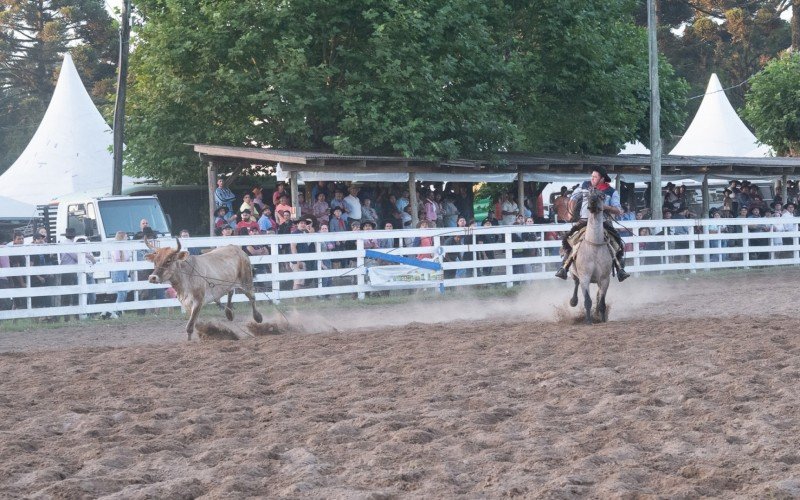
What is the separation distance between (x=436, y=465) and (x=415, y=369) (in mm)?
3677

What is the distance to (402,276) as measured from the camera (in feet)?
67.5

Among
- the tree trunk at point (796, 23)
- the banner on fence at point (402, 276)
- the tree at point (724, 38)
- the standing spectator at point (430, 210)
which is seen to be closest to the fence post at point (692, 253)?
the standing spectator at point (430, 210)

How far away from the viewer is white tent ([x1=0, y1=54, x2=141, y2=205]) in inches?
1371

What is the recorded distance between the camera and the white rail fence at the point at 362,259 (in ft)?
56.1

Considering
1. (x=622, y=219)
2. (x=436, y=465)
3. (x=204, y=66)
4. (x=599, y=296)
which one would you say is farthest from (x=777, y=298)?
(x=204, y=66)

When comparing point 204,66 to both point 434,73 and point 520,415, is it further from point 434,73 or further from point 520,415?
point 520,415

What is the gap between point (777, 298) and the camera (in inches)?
713

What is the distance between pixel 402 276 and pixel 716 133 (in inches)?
1149

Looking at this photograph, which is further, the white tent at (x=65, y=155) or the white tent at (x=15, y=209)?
the white tent at (x=65, y=155)

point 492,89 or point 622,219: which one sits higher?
point 492,89

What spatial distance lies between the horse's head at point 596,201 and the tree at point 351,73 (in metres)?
10.7

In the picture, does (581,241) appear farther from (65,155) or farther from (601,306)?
(65,155)

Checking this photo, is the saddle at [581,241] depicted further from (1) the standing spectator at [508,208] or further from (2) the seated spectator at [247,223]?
(1) the standing spectator at [508,208]

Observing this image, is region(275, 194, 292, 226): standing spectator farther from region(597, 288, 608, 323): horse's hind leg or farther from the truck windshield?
region(597, 288, 608, 323): horse's hind leg
